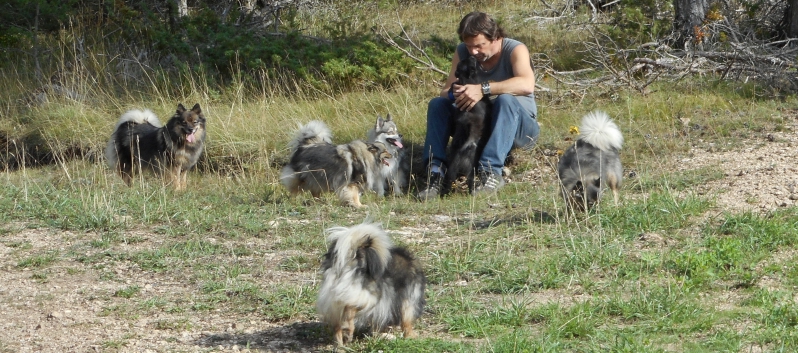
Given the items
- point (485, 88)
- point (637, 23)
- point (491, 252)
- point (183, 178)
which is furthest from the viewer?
point (637, 23)

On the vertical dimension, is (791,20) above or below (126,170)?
above

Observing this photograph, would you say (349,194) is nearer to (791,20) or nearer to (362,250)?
(362,250)

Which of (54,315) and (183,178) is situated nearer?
(54,315)

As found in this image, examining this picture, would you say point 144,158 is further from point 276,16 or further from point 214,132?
point 276,16

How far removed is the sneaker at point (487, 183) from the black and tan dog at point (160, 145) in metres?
3.41

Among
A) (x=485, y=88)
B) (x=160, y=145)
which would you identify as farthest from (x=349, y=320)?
(x=160, y=145)

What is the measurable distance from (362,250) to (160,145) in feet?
20.2

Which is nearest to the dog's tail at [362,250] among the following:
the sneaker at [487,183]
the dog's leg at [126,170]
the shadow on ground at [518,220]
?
the shadow on ground at [518,220]

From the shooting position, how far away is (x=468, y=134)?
8.10 metres

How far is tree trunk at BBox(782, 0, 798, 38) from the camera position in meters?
10.8

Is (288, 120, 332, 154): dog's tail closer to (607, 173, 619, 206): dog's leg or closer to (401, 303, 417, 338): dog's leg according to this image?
(607, 173, 619, 206): dog's leg

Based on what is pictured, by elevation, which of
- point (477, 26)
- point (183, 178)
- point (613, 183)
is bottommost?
point (183, 178)

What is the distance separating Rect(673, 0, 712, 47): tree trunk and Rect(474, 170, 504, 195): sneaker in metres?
4.43

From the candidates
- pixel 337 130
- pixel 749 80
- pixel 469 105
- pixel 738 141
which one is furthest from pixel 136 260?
pixel 749 80
